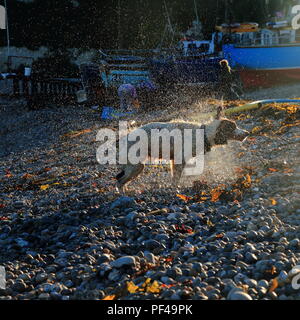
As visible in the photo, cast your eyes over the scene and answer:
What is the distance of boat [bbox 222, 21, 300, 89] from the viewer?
2792 cm

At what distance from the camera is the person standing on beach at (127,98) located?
2248cm

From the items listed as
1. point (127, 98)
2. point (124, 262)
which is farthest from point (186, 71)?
point (124, 262)

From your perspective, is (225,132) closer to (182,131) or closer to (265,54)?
(182,131)

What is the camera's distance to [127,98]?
2248 centimetres

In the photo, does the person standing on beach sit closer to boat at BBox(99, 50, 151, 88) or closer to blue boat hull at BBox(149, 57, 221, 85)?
boat at BBox(99, 50, 151, 88)

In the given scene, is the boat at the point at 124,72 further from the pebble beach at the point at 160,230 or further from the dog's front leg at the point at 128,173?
the dog's front leg at the point at 128,173

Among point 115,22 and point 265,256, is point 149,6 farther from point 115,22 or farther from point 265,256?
point 265,256

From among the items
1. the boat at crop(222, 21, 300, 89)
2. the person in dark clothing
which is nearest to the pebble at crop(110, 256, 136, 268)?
the person in dark clothing

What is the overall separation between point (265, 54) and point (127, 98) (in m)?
11.0

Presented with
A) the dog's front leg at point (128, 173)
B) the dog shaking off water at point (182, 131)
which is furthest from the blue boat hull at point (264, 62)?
the dog's front leg at point (128, 173)

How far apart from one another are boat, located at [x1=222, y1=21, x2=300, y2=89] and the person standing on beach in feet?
26.6

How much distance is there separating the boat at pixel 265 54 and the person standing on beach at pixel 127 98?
26.6ft

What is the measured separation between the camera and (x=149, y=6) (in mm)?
40438
